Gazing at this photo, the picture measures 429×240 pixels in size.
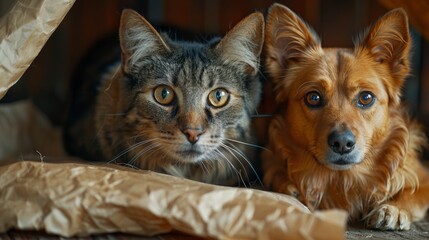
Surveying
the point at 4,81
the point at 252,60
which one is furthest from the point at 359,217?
the point at 4,81

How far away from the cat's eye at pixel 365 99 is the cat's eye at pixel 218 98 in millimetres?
429

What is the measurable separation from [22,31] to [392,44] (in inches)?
45.9

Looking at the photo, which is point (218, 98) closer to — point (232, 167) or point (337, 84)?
point (232, 167)

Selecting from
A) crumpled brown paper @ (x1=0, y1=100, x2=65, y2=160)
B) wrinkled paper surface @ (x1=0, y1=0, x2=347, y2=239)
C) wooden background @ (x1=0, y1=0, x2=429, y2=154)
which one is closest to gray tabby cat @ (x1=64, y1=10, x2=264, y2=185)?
wrinkled paper surface @ (x1=0, y1=0, x2=347, y2=239)

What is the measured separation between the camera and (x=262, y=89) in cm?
225

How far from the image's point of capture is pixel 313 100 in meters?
2.04

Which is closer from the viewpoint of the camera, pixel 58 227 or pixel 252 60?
pixel 58 227

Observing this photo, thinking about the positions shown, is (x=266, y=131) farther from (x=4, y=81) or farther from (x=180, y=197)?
(x=4, y=81)

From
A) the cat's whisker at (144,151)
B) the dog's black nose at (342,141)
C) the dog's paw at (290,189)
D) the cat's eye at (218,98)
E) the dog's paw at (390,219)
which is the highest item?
the cat's eye at (218,98)

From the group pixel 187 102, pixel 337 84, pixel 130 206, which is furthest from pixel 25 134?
pixel 337 84

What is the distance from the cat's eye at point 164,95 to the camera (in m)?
2.03

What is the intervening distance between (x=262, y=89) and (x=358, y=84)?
0.39 metres

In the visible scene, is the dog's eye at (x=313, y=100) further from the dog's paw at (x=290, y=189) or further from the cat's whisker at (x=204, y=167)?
the cat's whisker at (x=204, y=167)

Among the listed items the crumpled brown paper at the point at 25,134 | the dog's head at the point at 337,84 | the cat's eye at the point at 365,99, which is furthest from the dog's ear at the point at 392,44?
the crumpled brown paper at the point at 25,134
